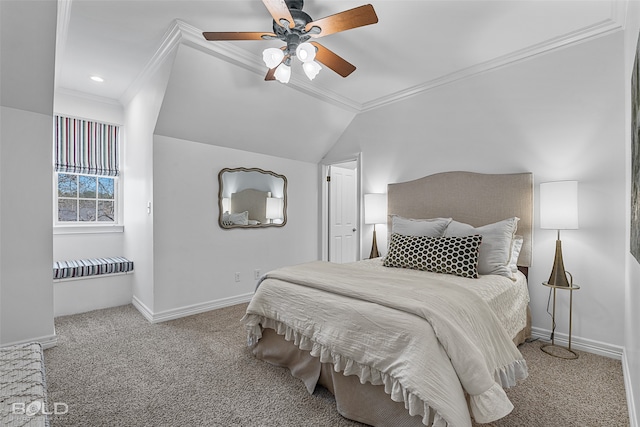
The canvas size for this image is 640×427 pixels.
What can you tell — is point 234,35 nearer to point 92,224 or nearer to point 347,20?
point 347,20

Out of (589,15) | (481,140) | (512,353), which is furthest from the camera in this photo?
(481,140)

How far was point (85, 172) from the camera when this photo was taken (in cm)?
383

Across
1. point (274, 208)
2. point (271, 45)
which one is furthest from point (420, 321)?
point (274, 208)

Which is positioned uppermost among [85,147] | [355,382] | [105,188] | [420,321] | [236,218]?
[85,147]

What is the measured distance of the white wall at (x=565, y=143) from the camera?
2338 millimetres

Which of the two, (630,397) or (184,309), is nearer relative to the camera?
(630,397)

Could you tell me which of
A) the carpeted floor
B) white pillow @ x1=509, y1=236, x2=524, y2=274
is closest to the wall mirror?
the carpeted floor

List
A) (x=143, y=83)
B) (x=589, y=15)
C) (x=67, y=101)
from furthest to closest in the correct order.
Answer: (x=67, y=101) < (x=143, y=83) < (x=589, y=15)

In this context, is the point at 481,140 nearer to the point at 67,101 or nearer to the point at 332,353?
the point at 332,353

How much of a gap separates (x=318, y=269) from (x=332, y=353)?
0.77 meters

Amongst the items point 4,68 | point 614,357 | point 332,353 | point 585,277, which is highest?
point 4,68

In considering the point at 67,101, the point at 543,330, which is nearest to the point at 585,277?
the point at 543,330

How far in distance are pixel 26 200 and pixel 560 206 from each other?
422 centimetres

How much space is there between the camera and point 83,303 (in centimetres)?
342
